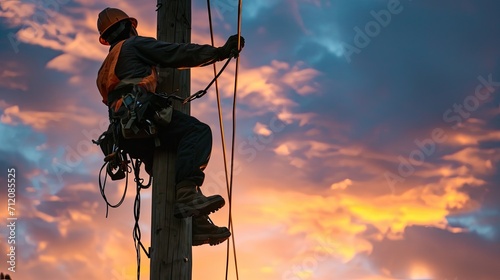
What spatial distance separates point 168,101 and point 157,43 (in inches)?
19.0

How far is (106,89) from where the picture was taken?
6.27 m

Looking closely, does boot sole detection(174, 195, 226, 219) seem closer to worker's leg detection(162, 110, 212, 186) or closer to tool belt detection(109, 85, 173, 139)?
worker's leg detection(162, 110, 212, 186)

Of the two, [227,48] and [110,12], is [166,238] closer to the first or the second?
[227,48]

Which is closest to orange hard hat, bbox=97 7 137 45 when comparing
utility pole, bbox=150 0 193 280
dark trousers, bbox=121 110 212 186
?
utility pole, bbox=150 0 193 280

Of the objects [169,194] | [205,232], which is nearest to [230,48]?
[169,194]

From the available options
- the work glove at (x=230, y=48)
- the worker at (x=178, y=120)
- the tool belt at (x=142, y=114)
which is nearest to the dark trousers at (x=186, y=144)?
the worker at (x=178, y=120)

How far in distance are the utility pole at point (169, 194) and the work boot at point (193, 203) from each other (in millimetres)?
122

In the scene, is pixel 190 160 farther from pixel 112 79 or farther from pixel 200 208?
pixel 112 79

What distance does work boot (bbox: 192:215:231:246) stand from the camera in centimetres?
609

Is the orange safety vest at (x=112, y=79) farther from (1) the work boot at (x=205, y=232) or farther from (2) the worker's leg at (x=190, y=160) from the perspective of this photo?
(1) the work boot at (x=205, y=232)

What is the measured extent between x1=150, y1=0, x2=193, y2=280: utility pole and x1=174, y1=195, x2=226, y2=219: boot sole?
5.0 inches

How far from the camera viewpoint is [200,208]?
566 centimetres

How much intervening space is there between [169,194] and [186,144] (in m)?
0.41

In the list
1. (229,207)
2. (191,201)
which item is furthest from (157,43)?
(229,207)
